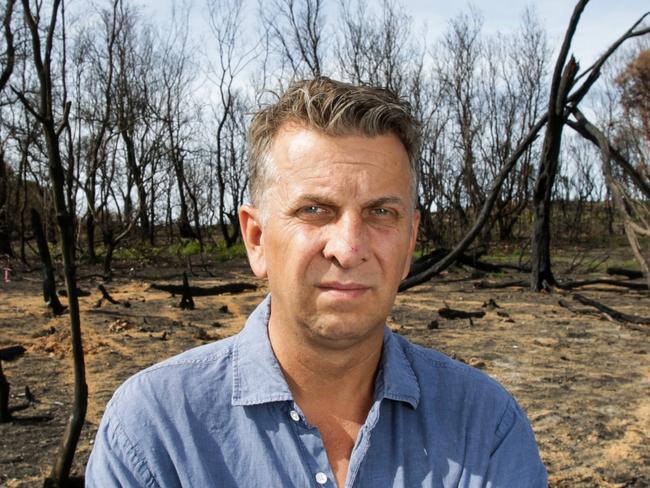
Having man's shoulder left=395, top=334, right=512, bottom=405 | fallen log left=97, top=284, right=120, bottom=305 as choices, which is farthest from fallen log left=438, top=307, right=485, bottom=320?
man's shoulder left=395, top=334, right=512, bottom=405

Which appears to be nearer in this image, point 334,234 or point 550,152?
point 334,234

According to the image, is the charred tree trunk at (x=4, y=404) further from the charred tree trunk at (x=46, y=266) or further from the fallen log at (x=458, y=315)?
the fallen log at (x=458, y=315)

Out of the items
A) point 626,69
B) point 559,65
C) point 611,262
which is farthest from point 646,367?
point 626,69

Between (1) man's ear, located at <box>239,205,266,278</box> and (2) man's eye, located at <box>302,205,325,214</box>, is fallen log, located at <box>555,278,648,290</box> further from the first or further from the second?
(2) man's eye, located at <box>302,205,325,214</box>

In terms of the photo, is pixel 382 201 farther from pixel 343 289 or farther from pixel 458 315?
pixel 458 315

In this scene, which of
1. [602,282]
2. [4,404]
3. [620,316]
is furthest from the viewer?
[602,282]

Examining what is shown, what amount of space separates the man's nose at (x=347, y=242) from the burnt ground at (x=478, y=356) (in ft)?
7.51

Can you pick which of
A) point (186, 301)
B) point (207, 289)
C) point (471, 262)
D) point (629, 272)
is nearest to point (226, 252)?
point (471, 262)

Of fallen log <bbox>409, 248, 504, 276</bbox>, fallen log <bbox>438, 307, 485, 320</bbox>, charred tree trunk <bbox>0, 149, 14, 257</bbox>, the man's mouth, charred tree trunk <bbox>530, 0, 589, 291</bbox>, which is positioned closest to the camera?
the man's mouth

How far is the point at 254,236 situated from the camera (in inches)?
62.1

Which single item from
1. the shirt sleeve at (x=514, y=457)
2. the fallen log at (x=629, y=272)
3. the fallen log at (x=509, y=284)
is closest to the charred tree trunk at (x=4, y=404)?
the shirt sleeve at (x=514, y=457)

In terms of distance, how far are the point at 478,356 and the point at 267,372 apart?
14.2ft

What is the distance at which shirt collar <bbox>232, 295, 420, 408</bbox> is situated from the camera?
1.38 metres

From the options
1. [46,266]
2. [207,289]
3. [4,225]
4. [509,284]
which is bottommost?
[207,289]
